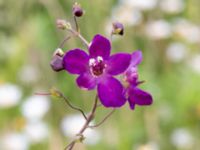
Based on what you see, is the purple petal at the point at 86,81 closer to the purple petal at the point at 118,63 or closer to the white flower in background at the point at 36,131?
the purple petal at the point at 118,63

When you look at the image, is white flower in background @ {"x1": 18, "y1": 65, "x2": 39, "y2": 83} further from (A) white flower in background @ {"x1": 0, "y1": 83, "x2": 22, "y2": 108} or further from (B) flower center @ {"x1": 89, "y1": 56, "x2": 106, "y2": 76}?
(B) flower center @ {"x1": 89, "y1": 56, "x2": 106, "y2": 76}

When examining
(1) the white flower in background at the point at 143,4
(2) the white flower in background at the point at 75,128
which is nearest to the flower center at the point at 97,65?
(2) the white flower in background at the point at 75,128

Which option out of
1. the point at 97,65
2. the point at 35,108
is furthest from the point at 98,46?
the point at 35,108

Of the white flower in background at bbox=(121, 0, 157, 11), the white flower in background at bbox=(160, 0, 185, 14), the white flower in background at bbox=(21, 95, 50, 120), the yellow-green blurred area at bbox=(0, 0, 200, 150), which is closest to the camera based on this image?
the yellow-green blurred area at bbox=(0, 0, 200, 150)

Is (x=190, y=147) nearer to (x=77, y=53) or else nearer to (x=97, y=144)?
(x=97, y=144)

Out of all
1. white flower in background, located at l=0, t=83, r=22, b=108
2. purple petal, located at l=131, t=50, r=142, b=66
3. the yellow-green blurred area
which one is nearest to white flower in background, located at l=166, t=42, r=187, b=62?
the yellow-green blurred area

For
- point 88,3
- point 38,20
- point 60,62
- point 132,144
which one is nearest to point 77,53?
point 60,62

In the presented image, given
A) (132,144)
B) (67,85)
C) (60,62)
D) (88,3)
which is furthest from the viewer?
(67,85)
